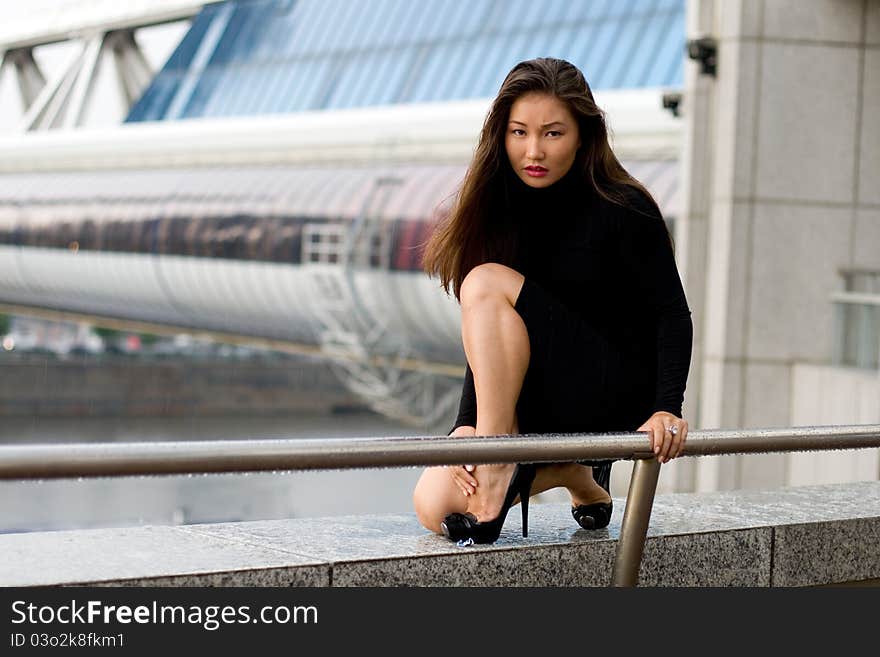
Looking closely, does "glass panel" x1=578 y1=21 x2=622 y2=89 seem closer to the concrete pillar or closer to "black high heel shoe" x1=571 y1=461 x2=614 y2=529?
the concrete pillar

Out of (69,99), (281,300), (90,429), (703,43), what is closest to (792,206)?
(703,43)

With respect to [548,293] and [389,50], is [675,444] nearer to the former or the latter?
[548,293]

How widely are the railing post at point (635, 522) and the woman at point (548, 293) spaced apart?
13 centimetres

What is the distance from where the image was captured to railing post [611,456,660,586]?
10.6ft

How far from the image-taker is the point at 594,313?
350 centimetres

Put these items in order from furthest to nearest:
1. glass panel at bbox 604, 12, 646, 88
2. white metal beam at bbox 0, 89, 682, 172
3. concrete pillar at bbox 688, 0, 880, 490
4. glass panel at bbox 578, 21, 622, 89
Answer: glass panel at bbox 578, 21, 622, 89, glass panel at bbox 604, 12, 646, 88, white metal beam at bbox 0, 89, 682, 172, concrete pillar at bbox 688, 0, 880, 490

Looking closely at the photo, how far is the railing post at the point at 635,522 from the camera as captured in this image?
10.6 feet

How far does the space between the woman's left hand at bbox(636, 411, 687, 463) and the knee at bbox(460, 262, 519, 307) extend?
1.41ft

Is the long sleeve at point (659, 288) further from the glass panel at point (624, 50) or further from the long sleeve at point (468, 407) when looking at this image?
the glass panel at point (624, 50)

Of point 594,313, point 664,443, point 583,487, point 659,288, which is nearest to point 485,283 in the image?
point 594,313

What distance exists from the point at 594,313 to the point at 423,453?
814 mm

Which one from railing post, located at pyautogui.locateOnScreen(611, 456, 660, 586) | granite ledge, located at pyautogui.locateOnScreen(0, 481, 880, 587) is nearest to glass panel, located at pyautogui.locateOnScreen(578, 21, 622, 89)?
granite ledge, located at pyautogui.locateOnScreen(0, 481, 880, 587)

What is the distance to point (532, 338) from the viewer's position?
132 inches

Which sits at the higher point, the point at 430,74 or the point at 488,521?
the point at 430,74
